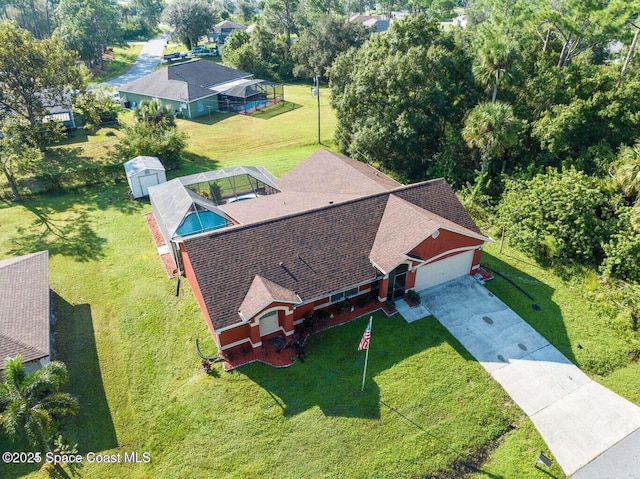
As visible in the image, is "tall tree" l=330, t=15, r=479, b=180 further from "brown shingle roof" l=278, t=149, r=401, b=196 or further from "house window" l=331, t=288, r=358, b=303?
"house window" l=331, t=288, r=358, b=303

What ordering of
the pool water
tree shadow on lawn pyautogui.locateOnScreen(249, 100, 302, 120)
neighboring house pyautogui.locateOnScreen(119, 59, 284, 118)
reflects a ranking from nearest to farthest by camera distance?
1. the pool water
2. neighboring house pyautogui.locateOnScreen(119, 59, 284, 118)
3. tree shadow on lawn pyautogui.locateOnScreen(249, 100, 302, 120)

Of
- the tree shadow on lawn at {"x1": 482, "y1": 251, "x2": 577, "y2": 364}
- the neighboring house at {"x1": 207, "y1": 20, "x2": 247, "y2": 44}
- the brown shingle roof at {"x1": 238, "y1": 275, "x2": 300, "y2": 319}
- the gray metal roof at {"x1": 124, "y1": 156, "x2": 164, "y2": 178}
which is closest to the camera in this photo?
the brown shingle roof at {"x1": 238, "y1": 275, "x2": 300, "y2": 319}

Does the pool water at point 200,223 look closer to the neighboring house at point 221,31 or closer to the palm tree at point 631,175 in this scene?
the palm tree at point 631,175

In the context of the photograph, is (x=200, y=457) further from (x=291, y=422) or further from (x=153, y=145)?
(x=153, y=145)

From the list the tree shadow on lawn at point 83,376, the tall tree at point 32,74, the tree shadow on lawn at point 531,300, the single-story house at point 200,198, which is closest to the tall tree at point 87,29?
the tall tree at point 32,74

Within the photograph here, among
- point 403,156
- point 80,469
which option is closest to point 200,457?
point 80,469

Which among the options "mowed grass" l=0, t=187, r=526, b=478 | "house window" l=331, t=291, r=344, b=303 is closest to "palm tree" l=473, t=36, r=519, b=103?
"mowed grass" l=0, t=187, r=526, b=478
